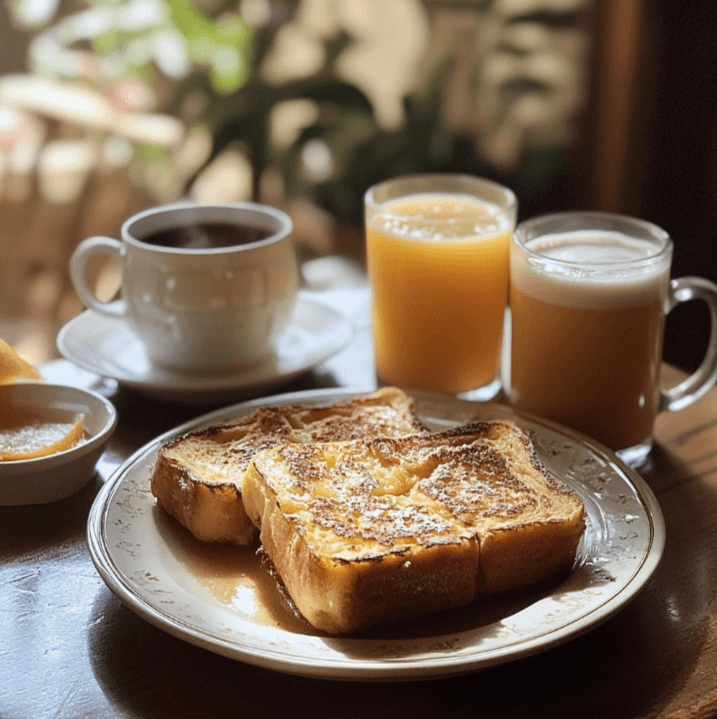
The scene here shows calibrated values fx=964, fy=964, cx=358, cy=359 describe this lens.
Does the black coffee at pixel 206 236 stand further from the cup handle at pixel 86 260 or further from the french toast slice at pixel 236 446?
the french toast slice at pixel 236 446

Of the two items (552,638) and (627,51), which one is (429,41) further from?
(552,638)

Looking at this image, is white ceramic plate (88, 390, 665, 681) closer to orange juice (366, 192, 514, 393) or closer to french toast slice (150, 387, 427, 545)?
french toast slice (150, 387, 427, 545)

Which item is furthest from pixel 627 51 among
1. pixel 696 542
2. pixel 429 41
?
pixel 696 542

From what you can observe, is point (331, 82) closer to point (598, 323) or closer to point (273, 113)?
point (273, 113)

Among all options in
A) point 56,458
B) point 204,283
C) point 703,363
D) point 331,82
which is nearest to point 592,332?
point 703,363

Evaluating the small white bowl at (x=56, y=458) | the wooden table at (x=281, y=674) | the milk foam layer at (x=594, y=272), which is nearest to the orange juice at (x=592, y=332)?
the milk foam layer at (x=594, y=272)

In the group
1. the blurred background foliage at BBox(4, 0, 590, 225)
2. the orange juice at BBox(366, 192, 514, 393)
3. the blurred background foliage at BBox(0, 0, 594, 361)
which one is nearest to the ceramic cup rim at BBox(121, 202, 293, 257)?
the orange juice at BBox(366, 192, 514, 393)
